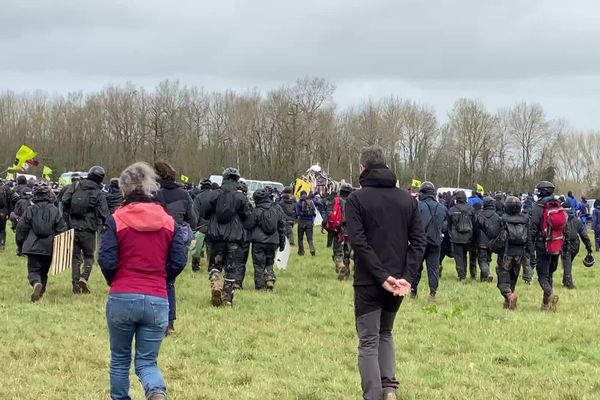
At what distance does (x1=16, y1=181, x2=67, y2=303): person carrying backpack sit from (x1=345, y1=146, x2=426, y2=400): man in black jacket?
6572mm

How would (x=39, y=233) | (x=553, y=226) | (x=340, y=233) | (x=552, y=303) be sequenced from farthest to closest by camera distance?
1. (x=340, y=233)
2. (x=552, y=303)
3. (x=39, y=233)
4. (x=553, y=226)

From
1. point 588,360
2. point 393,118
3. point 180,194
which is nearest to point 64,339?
point 180,194

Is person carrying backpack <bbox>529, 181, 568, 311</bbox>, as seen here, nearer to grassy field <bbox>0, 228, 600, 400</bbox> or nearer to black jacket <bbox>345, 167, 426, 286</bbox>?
grassy field <bbox>0, 228, 600, 400</bbox>

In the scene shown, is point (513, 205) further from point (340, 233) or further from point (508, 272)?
point (340, 233)

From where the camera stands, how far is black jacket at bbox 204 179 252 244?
10.8 meters

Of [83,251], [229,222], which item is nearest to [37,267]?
[83,251]

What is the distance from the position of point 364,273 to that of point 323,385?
5.50ft

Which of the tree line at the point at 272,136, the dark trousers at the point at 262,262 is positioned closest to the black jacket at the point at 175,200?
the dark trousers at the point at 262,262

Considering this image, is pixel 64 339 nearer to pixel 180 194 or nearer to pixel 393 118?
pixel 180 194

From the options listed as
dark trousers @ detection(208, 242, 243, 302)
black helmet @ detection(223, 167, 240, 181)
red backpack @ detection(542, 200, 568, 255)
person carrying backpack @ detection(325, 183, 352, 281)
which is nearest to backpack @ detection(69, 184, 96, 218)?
dark trousers @ detection(208, 242, 243, 302)

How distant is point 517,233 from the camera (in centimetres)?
1068

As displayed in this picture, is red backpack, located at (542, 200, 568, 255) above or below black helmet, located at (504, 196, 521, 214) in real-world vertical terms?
below

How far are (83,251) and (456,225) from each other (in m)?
7.55

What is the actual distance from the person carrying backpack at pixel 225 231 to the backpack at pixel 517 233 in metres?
3.98
